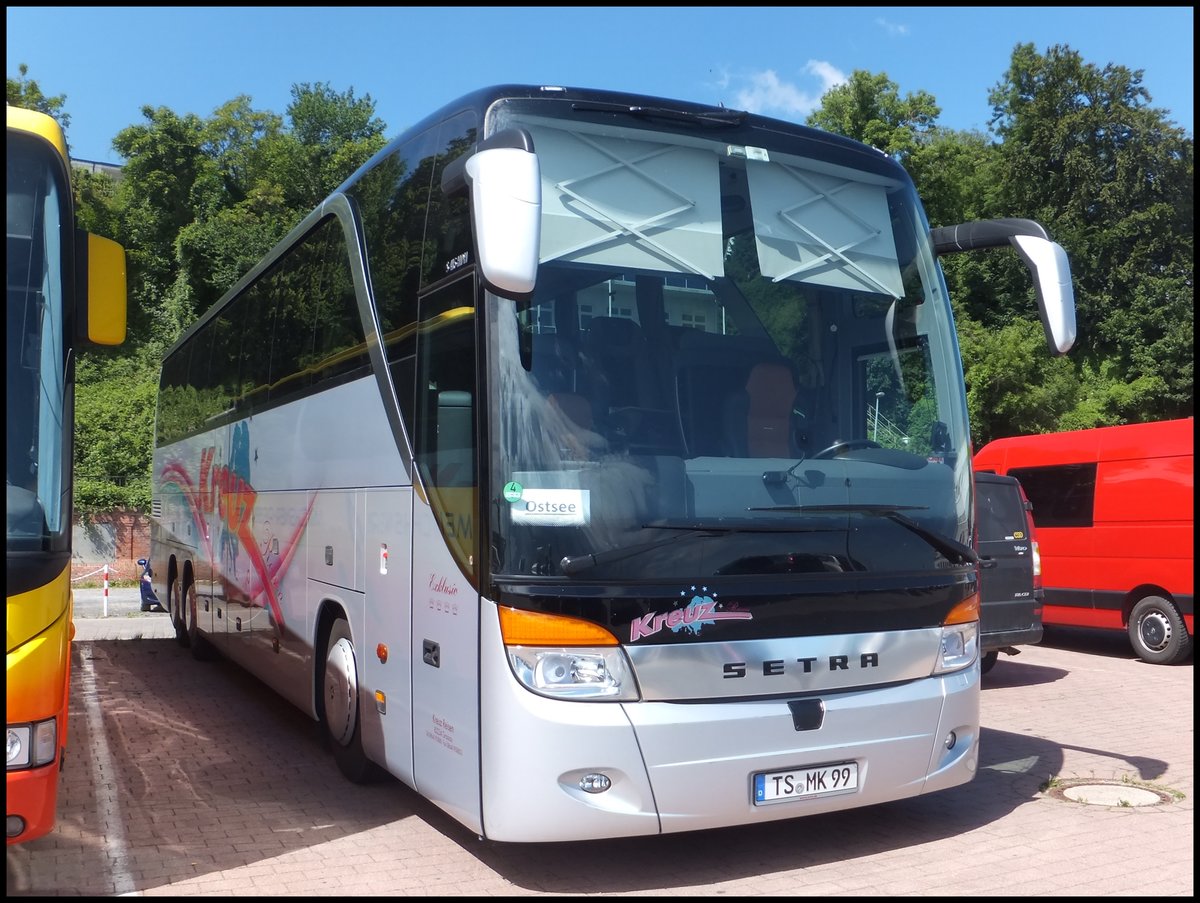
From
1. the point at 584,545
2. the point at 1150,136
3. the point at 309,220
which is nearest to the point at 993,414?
the point at 1150,136

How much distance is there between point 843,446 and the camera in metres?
5.75

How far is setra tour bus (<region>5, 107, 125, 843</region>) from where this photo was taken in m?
4.62

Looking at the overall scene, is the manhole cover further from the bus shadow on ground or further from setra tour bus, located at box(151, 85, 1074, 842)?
setra tour bus, located at box(151, 85, 1074, 842)

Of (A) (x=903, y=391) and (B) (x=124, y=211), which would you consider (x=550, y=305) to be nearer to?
(A) (x=903, y=391)

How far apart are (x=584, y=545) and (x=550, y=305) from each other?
3.62ft

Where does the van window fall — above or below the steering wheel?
below

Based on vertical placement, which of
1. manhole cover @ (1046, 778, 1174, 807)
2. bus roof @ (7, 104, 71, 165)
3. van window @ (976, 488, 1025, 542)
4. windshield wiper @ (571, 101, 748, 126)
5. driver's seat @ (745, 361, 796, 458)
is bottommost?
manhole cover @ (1046, 778, 1174, 807)

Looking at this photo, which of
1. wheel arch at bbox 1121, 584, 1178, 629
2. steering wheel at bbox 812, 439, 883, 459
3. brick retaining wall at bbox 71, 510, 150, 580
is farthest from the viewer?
brick retaining wall at bbox 71, 510, 150, 580

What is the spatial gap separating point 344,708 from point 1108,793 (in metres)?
4.77

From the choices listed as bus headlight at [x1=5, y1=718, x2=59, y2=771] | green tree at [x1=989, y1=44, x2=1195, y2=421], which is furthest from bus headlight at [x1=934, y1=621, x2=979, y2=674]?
green tree at [x1=989, y1=44, x2=1195, y2=421]

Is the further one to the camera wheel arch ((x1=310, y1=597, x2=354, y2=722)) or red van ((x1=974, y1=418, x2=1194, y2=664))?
red van ((x1=974, y1=418, x2=1194, y2=664))

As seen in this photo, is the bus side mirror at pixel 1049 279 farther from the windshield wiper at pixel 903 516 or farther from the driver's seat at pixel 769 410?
the driver's seat at pixel 769 410

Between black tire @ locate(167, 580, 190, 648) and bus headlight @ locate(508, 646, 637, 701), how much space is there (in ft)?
33.4

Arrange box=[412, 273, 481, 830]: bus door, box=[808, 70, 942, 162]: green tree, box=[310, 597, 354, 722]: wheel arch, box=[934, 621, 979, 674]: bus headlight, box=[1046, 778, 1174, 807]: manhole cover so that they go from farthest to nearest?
box=[808, 70, 942, 162]: green tree < box=[310, 597, 354, 722]: wheel arch < box=[1046, 778, 1174, 807]: manhole cover < box=[934, 621, 979, 674]: bus headlight < box=[412, 273, 481, 830]: bus door
